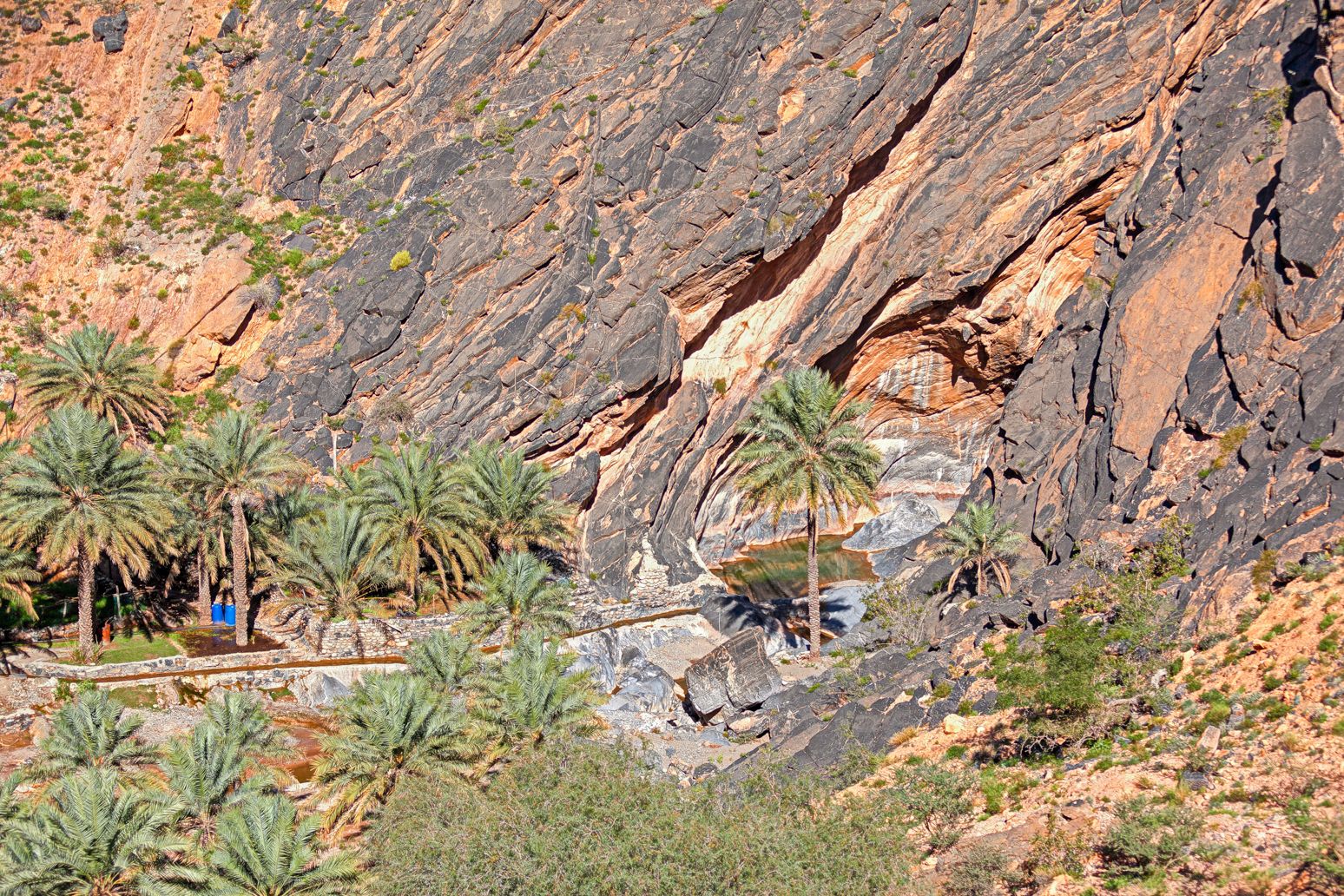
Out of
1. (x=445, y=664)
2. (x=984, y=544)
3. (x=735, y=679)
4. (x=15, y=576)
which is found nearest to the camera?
(x=445, y=664)

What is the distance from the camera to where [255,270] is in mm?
40719

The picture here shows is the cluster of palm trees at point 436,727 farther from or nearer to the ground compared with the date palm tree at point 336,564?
Result: nearer to the ground

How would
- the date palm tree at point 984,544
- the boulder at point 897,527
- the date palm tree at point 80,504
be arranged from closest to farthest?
the date palm tree at point 80,504 → the date palm tree at point 984,544 → the boulder at point 897,527

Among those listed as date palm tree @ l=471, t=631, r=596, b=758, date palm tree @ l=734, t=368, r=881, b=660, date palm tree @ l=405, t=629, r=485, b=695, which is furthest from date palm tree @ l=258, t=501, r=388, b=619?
date palm tree @ l=734, t=368, r=881, b=660

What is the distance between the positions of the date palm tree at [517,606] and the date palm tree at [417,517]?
11.9ft

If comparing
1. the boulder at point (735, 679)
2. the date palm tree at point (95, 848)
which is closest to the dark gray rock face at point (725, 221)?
the boulder at point (735, 679)

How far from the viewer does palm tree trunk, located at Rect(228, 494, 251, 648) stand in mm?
29906

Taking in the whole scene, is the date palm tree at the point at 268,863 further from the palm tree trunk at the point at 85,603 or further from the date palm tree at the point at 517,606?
the palm tree trunk at the point at 85,603

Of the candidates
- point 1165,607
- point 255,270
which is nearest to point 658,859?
point 1165,607

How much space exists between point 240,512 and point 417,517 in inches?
189

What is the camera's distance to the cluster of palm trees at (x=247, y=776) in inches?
676

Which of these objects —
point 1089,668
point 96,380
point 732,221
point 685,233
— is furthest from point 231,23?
point 1089,668

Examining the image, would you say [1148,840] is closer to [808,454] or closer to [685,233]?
[808,454]

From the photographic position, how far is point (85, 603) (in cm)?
2858
